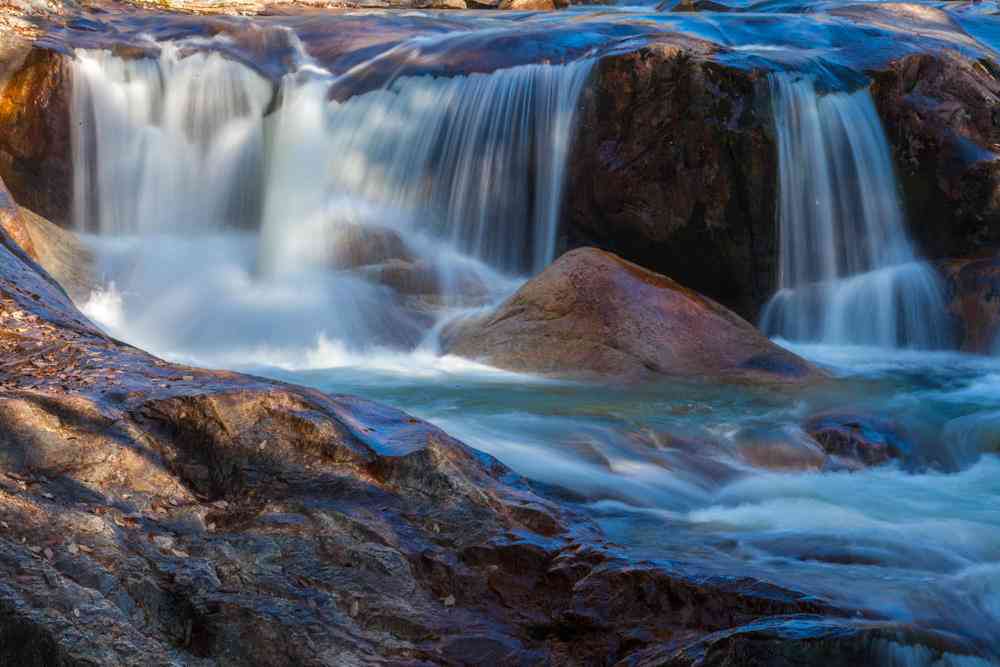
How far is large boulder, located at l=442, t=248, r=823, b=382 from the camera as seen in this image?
7715 mm

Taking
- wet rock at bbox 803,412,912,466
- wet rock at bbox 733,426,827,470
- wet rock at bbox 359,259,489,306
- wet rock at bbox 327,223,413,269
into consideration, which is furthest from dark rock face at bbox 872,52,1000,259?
A: wet rock at bbox 733,426,827,470

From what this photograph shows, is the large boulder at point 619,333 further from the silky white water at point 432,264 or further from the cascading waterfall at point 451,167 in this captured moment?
the cascading waterfall at point 451,167

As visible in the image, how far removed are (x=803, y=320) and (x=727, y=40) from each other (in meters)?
3.49

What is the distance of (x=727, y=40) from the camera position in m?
11.9

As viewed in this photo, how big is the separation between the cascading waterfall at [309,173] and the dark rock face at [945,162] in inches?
114

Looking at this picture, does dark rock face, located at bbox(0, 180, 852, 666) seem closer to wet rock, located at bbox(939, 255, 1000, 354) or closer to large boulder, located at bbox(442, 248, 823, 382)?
large boulder, located at bbox(442, 248, 823, 382)

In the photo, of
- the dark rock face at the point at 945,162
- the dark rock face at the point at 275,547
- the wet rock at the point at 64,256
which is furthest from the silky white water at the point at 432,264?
the dark rock face at the point at 275,547

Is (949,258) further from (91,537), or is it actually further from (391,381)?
(91,537)

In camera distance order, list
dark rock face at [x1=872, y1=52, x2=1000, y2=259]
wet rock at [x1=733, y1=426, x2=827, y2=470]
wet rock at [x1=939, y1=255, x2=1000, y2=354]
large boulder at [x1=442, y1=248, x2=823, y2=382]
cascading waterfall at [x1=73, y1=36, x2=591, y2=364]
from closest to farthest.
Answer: wet rock at [x1=733, y1=426, x2=827, y2=470]
large boulder at [x1=442, y1=248, x2=823, y2=382]
wet rock at [x1=939, y1=255, x2=1000, y2=354]
cascading waterfall at [x1=73, y1=36, x2=591, y2=364]
dark rock face at [x1=872, y1=52, x2=1000, y2=259]

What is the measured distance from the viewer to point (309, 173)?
Result: 10.6m

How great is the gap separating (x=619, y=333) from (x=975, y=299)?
3.80 metres

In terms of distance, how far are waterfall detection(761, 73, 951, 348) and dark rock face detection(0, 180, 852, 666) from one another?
700 centimetres

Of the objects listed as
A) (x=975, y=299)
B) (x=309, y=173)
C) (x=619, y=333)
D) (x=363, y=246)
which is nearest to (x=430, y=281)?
(x=363, y=246)

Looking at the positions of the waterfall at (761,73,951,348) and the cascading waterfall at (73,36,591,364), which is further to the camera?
the cascading waterfall at (73,36,591,364)
